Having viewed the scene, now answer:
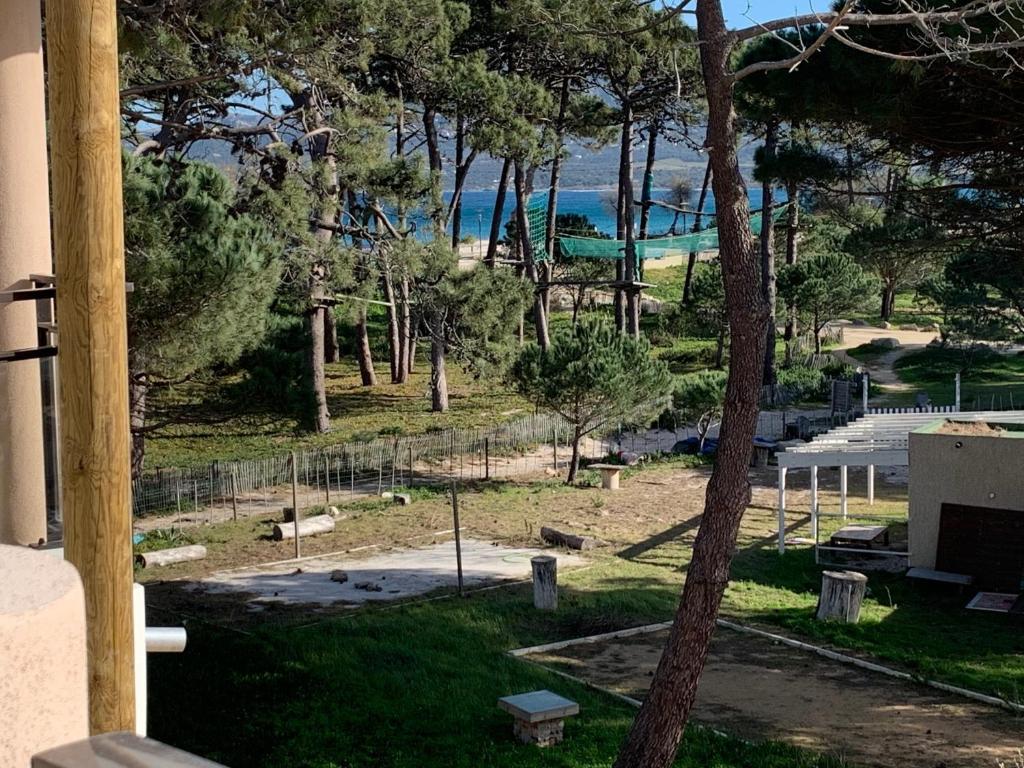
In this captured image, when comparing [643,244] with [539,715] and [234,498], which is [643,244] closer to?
[234,498]

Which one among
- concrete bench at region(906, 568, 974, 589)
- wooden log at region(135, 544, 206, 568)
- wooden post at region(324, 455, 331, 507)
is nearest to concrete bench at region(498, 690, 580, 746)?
concrete bench at region(906, 568, 974, 589)

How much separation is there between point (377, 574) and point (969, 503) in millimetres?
7590

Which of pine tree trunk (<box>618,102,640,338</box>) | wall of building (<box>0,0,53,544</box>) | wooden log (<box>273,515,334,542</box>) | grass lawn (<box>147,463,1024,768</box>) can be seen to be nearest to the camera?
wall of building (<box>0,0,53,544</box>)

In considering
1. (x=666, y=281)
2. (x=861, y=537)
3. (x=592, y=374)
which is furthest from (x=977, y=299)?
(x=666, y=281)

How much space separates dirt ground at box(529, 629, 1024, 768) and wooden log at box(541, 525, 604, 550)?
3.96 meters

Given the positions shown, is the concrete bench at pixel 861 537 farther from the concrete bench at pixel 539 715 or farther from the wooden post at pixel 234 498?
the wooden post at pixel 234 498

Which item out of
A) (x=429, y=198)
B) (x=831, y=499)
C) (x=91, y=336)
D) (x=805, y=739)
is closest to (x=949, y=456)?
(x=831, y=499)

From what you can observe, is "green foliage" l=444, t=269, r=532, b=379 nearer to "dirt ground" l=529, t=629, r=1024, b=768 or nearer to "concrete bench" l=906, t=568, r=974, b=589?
"concrete bench" l=906, t=568, r=974, b=589

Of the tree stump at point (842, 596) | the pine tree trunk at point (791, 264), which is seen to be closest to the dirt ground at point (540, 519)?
the tree stump at point (842, 596)

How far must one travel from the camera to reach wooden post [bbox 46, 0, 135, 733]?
11.2 ft

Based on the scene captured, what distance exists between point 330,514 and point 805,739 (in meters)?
10.5

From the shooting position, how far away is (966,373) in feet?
115

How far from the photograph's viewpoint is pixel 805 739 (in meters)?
9.48

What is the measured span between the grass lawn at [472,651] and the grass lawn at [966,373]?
50.5 feet
